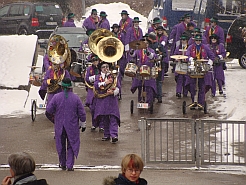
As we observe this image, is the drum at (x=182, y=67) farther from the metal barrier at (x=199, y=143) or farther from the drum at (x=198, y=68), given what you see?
the metal barrier at (x=199, y=143)

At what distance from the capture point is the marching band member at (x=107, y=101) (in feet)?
49.6

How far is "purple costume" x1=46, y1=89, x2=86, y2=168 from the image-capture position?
13.0 meters

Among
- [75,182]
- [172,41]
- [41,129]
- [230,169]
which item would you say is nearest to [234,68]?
[172,41]

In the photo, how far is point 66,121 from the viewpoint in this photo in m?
13.0

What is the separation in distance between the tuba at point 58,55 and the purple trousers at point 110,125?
1.15m

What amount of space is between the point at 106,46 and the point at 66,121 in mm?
3588

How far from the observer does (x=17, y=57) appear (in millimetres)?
23891

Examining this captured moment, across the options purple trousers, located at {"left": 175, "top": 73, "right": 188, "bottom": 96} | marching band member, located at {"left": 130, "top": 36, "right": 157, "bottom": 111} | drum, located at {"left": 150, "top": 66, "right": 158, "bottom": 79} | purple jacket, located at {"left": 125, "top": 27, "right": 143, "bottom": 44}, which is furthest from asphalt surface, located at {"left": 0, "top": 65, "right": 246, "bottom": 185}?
purple jacket, located at {"left": 125, "top": 27, "right": 143, "bottom": 44}

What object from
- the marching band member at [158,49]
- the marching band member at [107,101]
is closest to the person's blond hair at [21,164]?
the marching band member at [107,101]

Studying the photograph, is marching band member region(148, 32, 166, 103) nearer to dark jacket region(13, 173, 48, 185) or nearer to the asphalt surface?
the asphalt surface

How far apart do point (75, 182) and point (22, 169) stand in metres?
4.26

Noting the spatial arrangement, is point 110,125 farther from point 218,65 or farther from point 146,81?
point 218,65

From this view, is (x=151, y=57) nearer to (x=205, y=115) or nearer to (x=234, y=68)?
(x=205, y=115)

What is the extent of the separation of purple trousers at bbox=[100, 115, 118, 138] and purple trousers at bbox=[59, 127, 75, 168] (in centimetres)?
219
